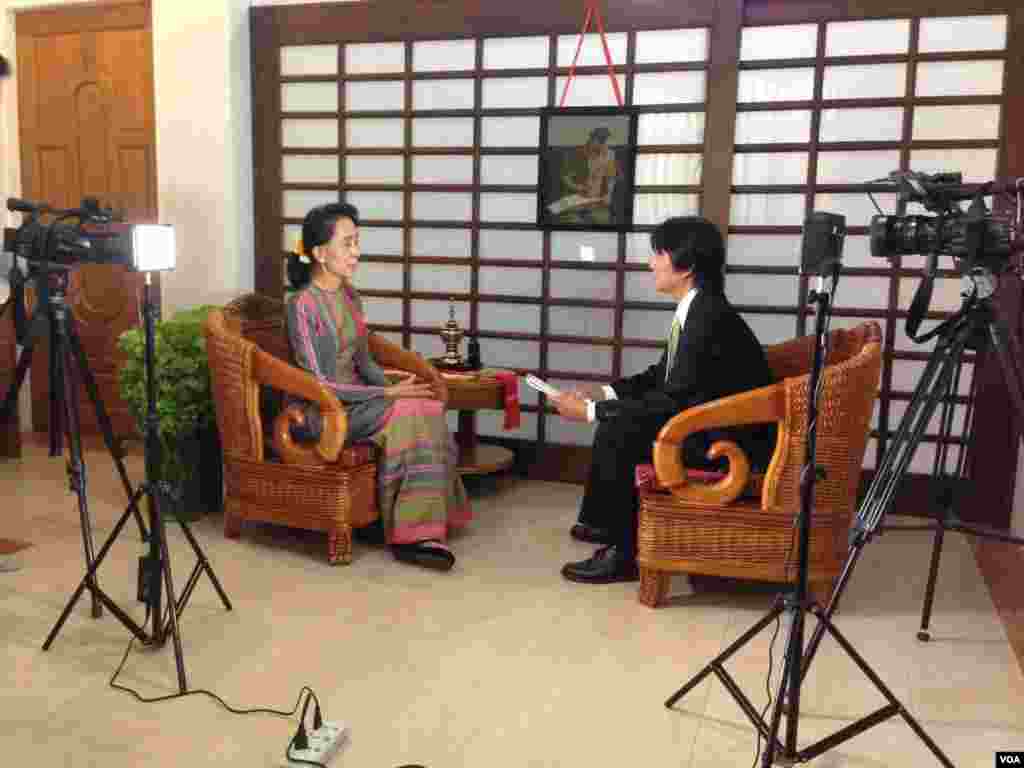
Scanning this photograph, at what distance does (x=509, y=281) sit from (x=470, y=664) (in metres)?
1.95

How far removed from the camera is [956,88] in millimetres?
3125

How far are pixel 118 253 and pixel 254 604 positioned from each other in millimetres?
1040

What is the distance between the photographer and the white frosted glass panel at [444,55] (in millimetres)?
3646

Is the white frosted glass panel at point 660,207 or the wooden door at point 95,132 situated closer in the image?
the white frosted glass panel at point 660,207

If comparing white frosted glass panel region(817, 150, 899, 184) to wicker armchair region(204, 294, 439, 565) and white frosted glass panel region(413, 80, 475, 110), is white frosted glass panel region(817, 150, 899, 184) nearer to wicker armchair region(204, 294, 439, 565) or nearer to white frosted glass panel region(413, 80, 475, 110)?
white frosted glass panel region(413, 80, 475, 110)

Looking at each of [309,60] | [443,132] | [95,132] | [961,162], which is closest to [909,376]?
[961,162]

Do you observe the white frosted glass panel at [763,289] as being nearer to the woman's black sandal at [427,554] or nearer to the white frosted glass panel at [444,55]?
the white frosted glass panel at [444,55]

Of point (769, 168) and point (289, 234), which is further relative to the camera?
point (289, 234)

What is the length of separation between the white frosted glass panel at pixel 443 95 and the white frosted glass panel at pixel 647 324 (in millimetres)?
1100

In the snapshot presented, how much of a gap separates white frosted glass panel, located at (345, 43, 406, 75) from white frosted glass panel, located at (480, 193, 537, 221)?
26.6 inches

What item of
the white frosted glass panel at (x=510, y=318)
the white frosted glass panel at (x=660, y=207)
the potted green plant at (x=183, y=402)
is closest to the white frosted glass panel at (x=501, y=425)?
the white frosted glass panel at (x=510, y=318)

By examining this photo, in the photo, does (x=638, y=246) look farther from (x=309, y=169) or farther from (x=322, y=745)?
(x=322, y=745)

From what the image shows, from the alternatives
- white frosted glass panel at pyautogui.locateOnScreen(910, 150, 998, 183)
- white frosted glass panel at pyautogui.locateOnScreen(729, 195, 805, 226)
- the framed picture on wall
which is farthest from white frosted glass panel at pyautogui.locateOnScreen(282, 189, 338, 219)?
white frosted glass panel at pyautogui.locateOnScreen(910, 150, 998, 183)

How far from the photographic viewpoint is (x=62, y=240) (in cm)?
208
